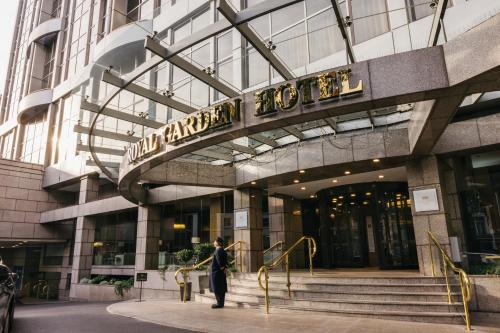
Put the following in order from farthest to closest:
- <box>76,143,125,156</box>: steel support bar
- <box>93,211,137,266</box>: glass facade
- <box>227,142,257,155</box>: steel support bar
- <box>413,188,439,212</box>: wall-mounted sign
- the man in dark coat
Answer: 1. <box>93,211,137,266</box>: glass facade
2. <box>76,143,125,156</box>: steel support bar
3. <box>227,142,257,155</box>: steel support bar
4. <box>413,188,439,212</box>: wall-mounted sign
5. the man in dark coat

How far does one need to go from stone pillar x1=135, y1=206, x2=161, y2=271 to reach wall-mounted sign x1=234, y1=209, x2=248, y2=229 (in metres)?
5.85

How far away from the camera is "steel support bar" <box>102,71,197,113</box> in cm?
952

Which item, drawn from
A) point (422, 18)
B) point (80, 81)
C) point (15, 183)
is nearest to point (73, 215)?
point (15, 183)

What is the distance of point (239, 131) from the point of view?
27.9 feet

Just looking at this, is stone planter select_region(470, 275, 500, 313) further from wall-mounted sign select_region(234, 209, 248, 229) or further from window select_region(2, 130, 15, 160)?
window select_region(2, 130, 15, 160)

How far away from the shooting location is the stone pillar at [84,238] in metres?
22.5

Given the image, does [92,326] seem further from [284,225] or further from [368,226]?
[368,226]

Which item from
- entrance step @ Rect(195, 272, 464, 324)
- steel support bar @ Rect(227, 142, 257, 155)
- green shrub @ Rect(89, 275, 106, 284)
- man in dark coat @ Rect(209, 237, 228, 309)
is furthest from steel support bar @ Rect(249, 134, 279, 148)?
green shrub @ Rect(89, 275, 106, 284)

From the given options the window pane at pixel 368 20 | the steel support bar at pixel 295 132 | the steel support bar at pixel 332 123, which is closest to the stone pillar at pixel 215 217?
the steel support bar at pixel 295 132

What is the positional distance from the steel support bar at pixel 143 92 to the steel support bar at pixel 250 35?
11.1 feet

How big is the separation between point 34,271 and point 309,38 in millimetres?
30261

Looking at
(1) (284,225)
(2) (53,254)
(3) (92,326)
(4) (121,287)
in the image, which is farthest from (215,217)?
(2) (53,254)

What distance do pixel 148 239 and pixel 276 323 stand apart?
12131mm

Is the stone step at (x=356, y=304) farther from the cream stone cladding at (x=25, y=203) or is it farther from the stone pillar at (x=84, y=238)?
the cream stone cladding at (x=25, y=203)
